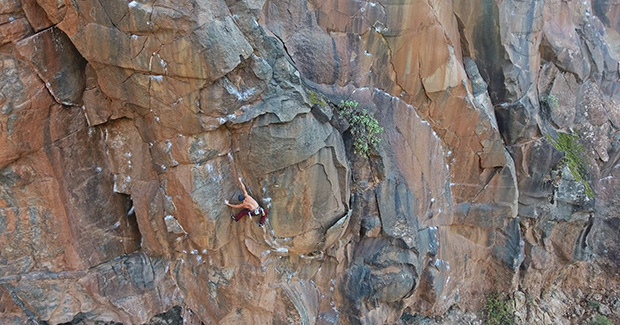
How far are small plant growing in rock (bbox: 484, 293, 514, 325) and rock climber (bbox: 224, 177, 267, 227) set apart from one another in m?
6.65

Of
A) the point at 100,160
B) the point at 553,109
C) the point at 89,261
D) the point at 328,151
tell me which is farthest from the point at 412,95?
the point at 89,261

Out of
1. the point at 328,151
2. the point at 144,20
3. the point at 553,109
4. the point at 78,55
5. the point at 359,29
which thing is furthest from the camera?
the point at 553,109

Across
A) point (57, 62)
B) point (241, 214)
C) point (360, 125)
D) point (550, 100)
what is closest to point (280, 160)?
point (241, 214)

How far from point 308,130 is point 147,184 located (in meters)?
2.87

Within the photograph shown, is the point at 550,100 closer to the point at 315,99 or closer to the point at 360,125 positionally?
the point at 360,125

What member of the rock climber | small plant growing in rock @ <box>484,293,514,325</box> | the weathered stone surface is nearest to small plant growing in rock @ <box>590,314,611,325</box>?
small plant growing in rock @ <box>484,293,514,325</box>

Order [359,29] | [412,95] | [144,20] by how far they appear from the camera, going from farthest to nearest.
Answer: [412,95] < [359,29] < [144,20]

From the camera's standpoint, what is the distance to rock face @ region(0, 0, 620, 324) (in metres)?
5.95

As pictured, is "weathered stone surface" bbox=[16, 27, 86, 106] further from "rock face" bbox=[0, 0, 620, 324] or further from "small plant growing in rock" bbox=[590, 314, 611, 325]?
"small plant growing in rock" bbox=[590, 314, 611, 325]

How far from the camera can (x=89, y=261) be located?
7270 millimetres

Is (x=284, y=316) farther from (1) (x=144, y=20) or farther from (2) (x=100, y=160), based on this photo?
(1) (x=144, y=20)

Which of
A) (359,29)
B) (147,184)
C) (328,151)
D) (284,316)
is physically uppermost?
(359,29)

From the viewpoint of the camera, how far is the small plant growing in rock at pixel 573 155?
9.68 metres

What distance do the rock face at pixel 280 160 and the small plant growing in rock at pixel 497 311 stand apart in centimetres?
23
